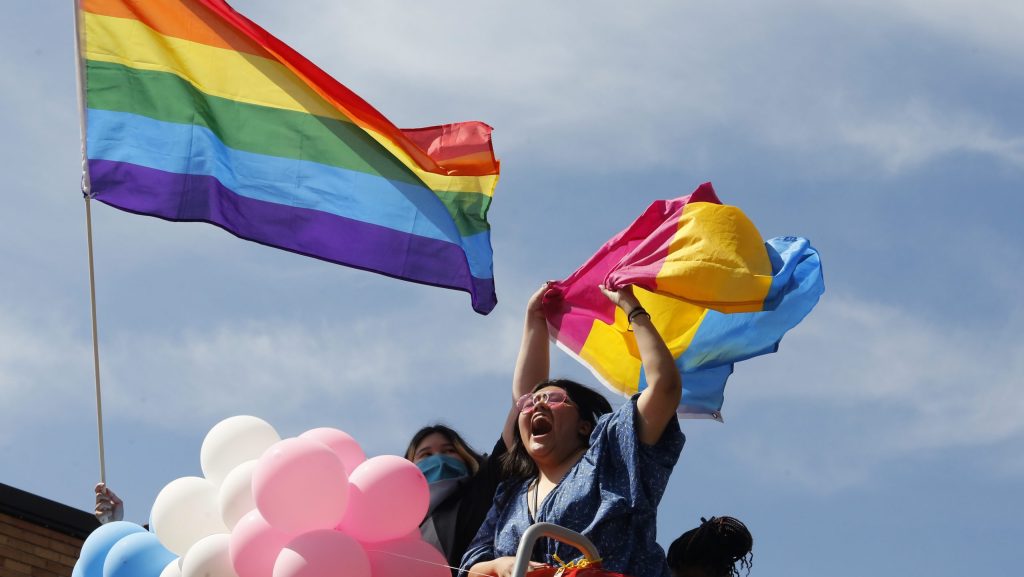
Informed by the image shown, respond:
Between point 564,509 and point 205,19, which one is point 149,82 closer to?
point 205,19

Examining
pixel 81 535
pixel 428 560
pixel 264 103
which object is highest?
pixel 264 103

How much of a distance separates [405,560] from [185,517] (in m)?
1.08

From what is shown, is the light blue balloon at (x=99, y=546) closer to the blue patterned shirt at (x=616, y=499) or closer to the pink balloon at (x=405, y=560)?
the pink balloon at (x=405, y=560)

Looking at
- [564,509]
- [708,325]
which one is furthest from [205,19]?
[564,509]

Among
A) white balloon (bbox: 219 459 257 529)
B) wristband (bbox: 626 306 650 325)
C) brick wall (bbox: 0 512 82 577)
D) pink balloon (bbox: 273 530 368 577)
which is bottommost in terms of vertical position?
pink balloon (bbox: 273 530 368 577)

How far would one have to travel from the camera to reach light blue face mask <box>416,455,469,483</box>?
22.3ft

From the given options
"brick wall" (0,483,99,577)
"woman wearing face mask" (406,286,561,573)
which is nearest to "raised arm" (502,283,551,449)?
"woman wearing face mask" (406,286,561,573)

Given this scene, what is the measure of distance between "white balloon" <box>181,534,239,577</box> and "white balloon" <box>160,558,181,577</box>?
221 millimetres

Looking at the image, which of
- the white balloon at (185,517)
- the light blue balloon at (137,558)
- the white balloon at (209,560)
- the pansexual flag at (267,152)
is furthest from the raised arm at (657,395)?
the pansexual flag at (267,152)

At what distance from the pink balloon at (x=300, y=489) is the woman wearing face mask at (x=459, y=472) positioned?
43.5 inches

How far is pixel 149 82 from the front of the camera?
8.43 meters

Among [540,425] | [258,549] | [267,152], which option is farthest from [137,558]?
[267,152]

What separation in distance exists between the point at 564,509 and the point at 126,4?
4423mm

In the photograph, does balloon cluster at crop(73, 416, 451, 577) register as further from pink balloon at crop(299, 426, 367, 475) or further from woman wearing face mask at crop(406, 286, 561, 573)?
woman wearing face mask at crop(406, 286, 561, 573)
